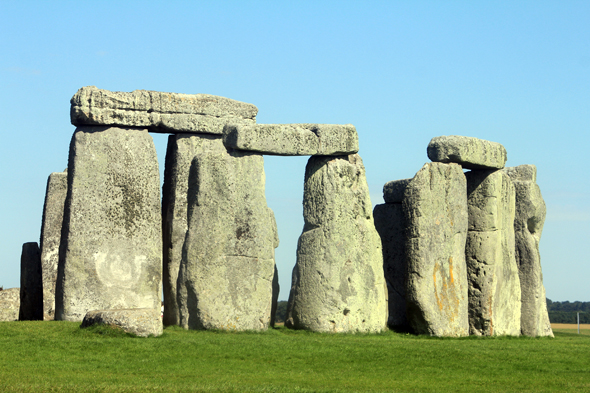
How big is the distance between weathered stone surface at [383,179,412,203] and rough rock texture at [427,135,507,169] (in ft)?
4.74

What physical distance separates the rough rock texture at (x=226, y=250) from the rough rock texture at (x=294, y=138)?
28 centimetres

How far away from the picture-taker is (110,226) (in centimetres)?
1789

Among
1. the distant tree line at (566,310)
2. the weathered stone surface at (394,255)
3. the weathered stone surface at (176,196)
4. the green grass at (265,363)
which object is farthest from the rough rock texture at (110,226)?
the distant tree line at (566,310)

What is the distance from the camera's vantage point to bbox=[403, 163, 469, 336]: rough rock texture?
17094mm

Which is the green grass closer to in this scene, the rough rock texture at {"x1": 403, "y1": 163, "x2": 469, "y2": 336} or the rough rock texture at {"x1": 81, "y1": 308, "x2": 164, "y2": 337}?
the rough rock texture at {"x1": 81, "y1": 308, "x2": 164, "y2": 337}

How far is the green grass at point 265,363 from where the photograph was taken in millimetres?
11203

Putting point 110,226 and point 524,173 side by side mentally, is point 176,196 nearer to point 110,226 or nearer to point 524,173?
point 110,226

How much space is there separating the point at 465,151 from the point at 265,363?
286 inches

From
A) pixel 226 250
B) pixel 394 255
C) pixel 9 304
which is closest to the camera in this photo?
pixel 226 250

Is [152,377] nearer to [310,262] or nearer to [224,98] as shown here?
[310,262]

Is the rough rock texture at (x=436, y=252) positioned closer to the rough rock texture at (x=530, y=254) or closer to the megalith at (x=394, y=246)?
the megalith at (x=394, y=246)

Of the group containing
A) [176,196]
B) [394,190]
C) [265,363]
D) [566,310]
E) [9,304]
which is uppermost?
[394,190]

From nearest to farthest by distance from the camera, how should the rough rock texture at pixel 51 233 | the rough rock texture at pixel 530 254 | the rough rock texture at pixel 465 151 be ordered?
the rough rock texture at pixel 465 151, the rough rock texture at pixel 51 233, the rough rock texture at pixel 530 254

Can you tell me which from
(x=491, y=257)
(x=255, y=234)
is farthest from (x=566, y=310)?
(x=255, y=234)
